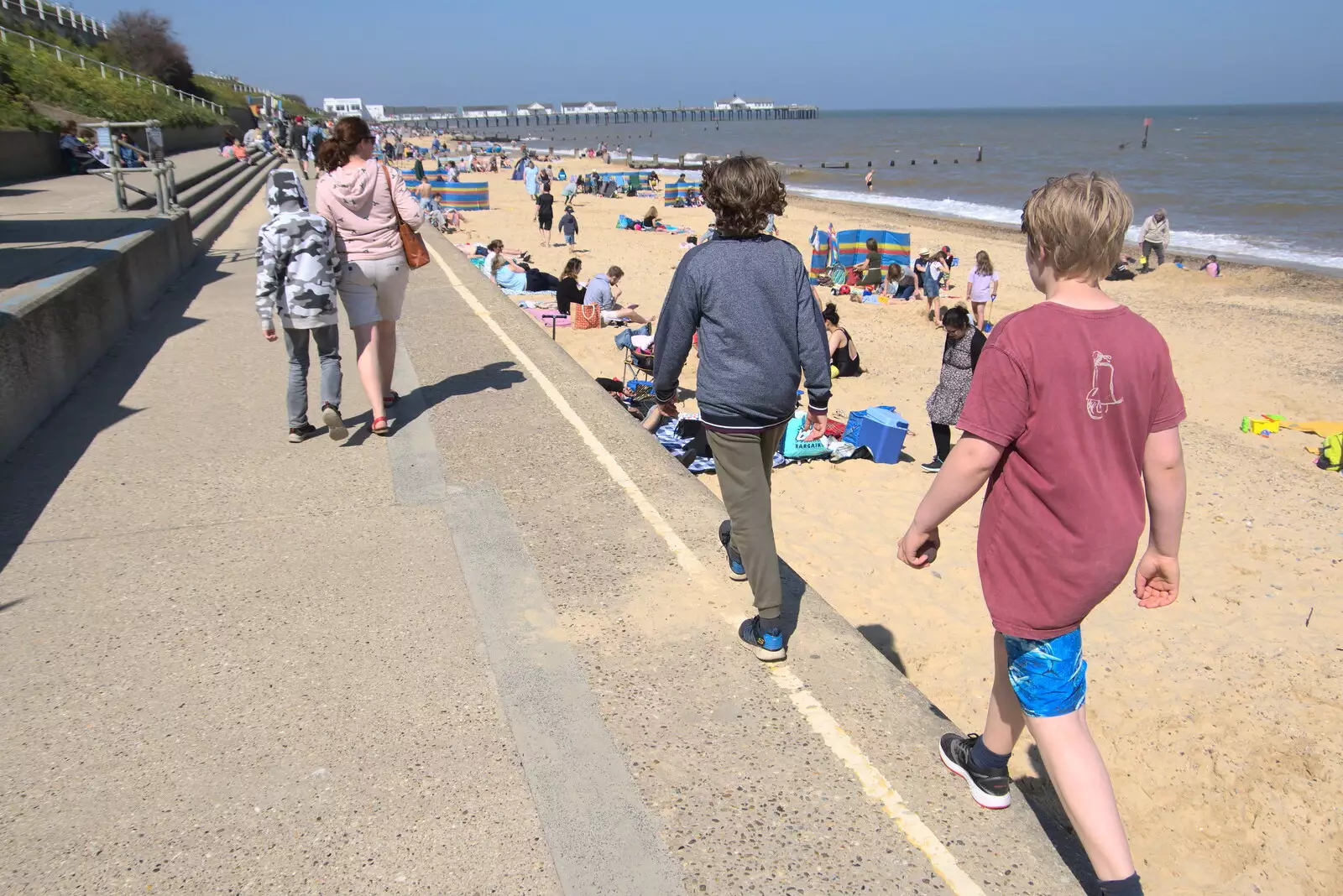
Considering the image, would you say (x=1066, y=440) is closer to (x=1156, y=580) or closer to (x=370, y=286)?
(x=1156, y=580)

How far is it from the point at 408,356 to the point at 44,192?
12.2 metres

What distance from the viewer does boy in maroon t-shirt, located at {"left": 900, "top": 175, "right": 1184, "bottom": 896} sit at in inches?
78.2

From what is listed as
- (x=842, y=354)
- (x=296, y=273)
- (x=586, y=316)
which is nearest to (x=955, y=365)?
(x=842, y=354)

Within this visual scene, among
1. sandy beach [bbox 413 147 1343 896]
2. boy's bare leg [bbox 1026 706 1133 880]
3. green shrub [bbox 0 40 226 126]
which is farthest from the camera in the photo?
green shrub [bbox 0 40 226 126]

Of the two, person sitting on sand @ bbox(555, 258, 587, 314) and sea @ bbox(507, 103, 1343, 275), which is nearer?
person sitting on sand @ bbox(555, 258, 587, 314)

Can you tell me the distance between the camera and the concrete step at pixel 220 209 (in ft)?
44.8

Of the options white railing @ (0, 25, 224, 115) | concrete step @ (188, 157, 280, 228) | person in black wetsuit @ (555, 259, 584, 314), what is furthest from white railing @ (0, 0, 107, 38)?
person in black wetsuit @ (555, 259, 584, 314)

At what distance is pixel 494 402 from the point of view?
6.16 meters

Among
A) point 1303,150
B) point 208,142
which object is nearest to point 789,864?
point 208,142

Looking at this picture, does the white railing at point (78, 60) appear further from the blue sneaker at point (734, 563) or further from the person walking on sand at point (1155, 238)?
the person walking on sand at point (1155, 238)

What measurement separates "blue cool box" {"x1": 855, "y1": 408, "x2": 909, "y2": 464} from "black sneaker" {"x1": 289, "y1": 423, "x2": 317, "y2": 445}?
486 cm

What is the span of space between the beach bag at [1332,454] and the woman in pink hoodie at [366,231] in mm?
8689

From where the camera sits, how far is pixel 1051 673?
219cm

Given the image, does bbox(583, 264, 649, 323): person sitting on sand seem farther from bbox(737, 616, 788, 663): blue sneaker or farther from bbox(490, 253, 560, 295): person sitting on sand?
bbox(737, 616, 788, 663): blue sneaker
